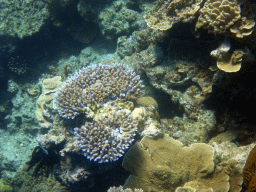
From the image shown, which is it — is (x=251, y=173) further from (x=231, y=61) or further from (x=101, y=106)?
(x=101, y=106)

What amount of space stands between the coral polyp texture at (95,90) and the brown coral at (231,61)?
1.86 m

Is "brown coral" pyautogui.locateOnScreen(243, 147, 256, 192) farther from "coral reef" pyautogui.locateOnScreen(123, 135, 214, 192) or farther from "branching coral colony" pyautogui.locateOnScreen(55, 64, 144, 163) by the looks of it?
"branching coral colony" pyautogui.locateOnScreen(55, 64, 144, 163)

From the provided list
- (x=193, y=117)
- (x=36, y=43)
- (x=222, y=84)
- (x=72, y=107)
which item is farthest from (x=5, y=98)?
(x=222, y=84)

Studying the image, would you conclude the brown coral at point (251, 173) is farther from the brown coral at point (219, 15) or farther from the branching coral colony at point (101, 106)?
the brown coral at point (219, 15)

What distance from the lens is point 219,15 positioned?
10.5 ft

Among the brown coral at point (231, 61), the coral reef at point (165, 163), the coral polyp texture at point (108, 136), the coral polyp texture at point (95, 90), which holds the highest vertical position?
the brown coral at point (231, 61)

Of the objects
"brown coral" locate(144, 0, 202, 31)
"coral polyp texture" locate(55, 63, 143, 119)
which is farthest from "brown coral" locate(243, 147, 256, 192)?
"brown coral" locate(144, 0, 202, 31)

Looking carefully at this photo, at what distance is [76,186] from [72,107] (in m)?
1.97

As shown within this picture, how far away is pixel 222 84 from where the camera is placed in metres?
3.45

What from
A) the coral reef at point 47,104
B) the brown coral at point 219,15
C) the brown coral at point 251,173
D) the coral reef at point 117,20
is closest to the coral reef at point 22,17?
the coral reef at point 117,20

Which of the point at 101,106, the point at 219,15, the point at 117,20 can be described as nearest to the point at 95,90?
the point at 101,106

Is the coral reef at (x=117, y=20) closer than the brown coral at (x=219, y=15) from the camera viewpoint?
No

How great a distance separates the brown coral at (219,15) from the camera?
3.07 metres

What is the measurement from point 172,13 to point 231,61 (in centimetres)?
207
